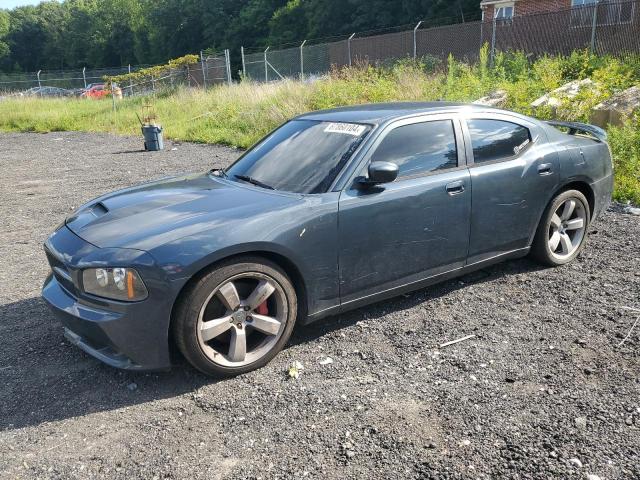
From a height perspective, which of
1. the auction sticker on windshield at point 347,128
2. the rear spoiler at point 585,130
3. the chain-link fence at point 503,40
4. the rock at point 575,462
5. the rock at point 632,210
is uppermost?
the chain-link fence at point 503,40

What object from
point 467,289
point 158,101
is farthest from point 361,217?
point 158,101

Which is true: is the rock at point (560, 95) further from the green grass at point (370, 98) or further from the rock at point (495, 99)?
the rock at point (495, 99)

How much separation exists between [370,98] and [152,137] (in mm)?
5838

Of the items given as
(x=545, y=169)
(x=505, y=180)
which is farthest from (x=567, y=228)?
(x=505, y=180)

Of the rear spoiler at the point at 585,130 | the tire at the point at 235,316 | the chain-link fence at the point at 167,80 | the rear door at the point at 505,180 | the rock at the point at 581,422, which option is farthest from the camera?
the chain-link fence at the point at 167,80

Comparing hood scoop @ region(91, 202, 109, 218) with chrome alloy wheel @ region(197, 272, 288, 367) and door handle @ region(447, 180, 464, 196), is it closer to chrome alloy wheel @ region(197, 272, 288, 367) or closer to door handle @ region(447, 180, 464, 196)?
chrome alloy wheel @ region(197, 272, 288, 367)

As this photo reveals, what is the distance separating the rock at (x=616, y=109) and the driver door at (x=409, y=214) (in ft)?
19.3

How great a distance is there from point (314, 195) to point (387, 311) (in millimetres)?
1195

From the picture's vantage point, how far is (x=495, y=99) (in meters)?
11.0

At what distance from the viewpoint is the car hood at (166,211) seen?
3.22 metres

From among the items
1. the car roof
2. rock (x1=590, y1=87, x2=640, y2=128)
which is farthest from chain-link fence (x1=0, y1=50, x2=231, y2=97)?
the car roof

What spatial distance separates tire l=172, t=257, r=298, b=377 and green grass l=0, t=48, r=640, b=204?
18.4ft

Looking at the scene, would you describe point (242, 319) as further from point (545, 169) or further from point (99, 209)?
point (545, 169)

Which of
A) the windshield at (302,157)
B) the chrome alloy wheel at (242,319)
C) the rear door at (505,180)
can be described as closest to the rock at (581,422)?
the rear door at (505,180)
